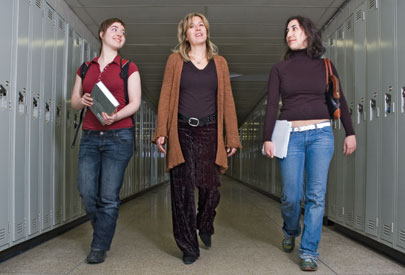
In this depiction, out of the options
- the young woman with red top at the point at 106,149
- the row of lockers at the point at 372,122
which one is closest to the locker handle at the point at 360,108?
the row of lockers at the point at 372,122

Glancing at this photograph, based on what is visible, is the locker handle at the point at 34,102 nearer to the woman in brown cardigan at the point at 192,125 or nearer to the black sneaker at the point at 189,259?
the woman in brown cardigan at the point at 192,125

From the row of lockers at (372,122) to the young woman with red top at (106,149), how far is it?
6.79 ft

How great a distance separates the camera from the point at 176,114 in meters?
3.36

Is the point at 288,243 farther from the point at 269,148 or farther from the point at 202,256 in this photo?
the point at 269,148

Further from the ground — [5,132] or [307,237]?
[5,132]

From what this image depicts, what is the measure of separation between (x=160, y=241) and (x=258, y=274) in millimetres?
1498

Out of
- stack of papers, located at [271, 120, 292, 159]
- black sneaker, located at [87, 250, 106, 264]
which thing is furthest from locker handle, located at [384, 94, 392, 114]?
black sneaker, located at [87, 250, 106, 264]

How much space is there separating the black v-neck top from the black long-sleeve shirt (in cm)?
46

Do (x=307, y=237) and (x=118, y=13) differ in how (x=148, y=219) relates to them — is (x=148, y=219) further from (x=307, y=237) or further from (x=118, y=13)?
(x=307, y=237)

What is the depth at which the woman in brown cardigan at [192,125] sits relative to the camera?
11.0ft

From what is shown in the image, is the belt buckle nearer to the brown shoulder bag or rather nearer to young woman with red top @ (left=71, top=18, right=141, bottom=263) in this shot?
young woman with red top @ (left=71, top=18, right=141, bottom=263)

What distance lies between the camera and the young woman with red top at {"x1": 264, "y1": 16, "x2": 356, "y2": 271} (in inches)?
123

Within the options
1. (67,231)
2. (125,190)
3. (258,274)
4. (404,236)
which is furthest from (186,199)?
(125,190)

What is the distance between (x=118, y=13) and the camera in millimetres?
6098
